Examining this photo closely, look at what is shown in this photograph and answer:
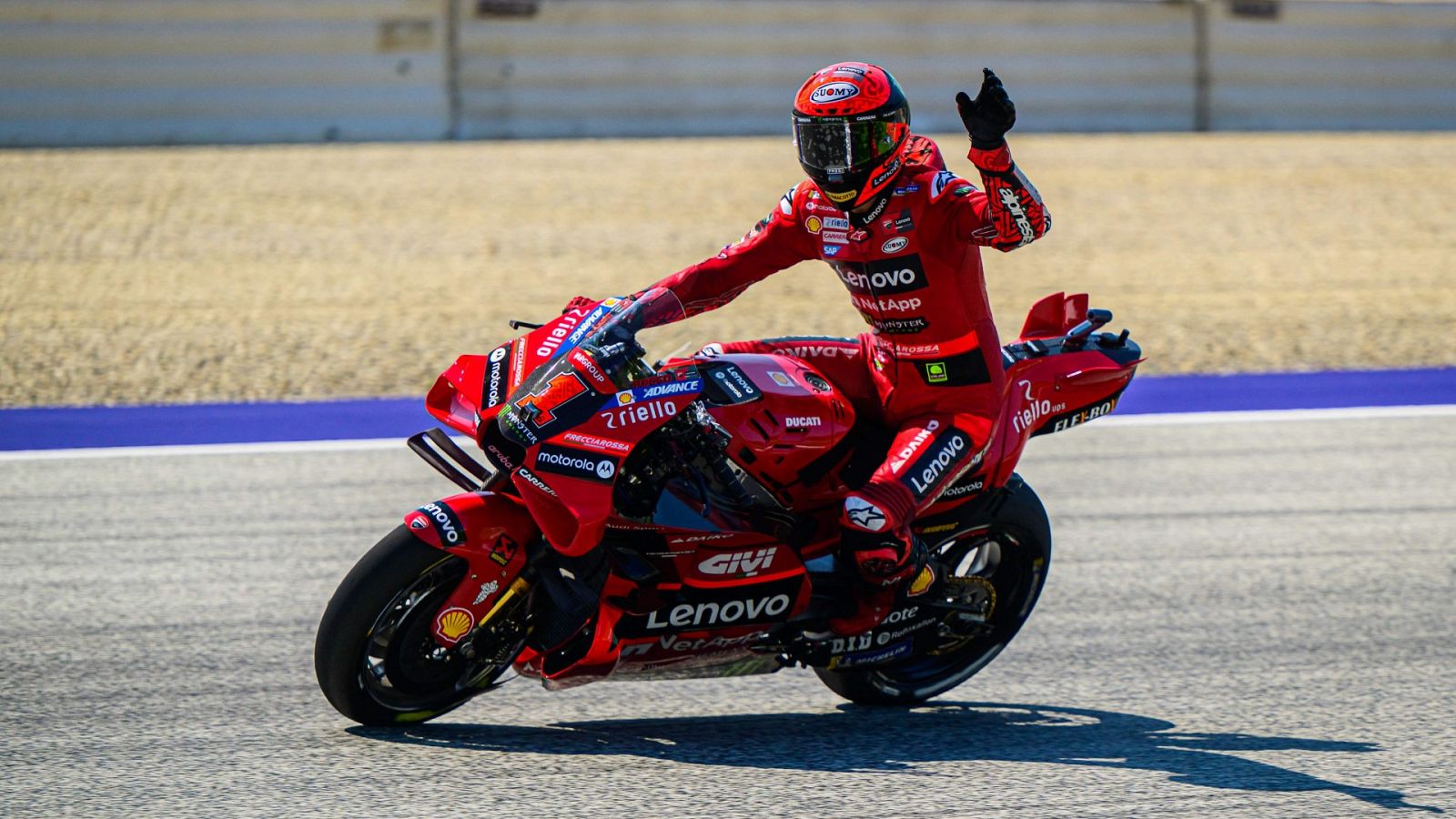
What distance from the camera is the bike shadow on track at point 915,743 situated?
4.39 meters

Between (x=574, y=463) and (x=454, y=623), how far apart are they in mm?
579

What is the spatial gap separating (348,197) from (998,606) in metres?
8.91

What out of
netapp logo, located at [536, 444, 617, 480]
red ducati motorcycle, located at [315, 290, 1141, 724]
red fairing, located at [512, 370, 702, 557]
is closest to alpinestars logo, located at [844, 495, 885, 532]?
red ducati motorcycle, located at [315, 290, 1141, 724]

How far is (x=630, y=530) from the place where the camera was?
176 inches

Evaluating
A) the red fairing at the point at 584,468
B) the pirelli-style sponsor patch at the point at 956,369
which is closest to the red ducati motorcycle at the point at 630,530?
the red fairing at the point at 584,468

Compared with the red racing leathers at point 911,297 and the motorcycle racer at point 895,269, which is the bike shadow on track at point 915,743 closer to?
the motorcycle racer at point 895,269

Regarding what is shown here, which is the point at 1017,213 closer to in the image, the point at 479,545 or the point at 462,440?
the point at 479,545

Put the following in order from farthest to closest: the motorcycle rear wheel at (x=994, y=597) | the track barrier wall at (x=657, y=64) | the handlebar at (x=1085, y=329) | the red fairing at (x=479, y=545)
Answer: the track barrier wall at (x=657, y=64) → the handlebar at (x=1085, y=329) → the motorcycle rear wheel at (x=994, y=597) → the red fairing at (x=479, y=545)

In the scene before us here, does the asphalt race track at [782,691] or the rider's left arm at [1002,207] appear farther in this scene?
the rider's left arm at [1002,207]

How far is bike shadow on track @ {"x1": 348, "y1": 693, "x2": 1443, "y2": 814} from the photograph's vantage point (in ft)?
14.4

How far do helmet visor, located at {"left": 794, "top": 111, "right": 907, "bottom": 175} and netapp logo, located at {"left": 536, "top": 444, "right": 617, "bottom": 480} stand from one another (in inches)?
41.7

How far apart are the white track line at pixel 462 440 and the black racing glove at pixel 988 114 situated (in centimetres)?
411

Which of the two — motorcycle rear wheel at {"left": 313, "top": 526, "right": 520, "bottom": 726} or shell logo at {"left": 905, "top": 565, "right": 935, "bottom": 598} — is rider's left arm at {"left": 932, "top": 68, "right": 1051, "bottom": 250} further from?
motorcycle rear wheel at {"left": 313, "top": 526, "right": 520, "bottom": 726}

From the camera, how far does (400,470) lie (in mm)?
7500
